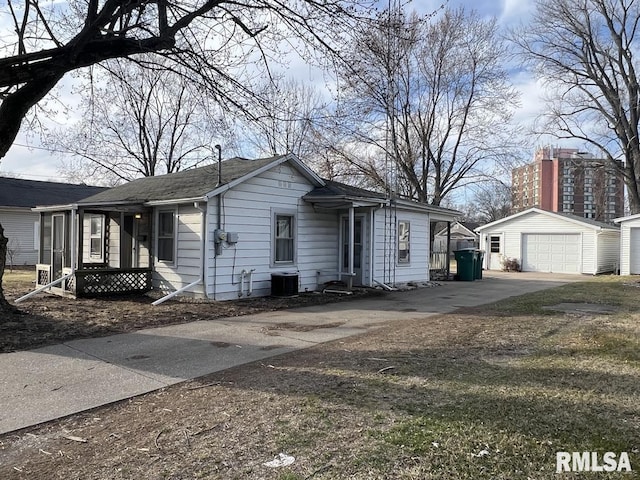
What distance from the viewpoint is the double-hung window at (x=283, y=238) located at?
500 inches

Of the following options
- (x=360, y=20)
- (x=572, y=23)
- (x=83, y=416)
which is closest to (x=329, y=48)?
(x=360, y=20)

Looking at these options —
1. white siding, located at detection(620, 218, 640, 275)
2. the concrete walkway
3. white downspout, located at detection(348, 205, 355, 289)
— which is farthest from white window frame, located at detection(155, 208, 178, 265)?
white siding, located at detection(620, 218, 640, 275)

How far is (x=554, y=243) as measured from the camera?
992 inches

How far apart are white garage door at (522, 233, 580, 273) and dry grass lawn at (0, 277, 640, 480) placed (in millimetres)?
20670

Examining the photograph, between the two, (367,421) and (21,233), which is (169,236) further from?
(21,233)

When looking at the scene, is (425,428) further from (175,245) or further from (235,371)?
(175,245)

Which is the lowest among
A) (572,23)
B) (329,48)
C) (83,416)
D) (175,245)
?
(83,416)

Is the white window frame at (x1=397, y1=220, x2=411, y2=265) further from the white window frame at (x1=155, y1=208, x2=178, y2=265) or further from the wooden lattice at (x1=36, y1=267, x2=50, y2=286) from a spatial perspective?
the wooden lattice at (x1=36, y1=267, x2=50, y2=286)

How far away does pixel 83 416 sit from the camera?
13.3ft

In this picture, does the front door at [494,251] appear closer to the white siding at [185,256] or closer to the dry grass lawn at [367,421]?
the white siding at [185,256]

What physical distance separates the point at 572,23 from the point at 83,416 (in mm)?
31910

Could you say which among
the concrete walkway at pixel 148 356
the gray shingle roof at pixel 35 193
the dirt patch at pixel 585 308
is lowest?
the concrete walkway at pixel 148 356

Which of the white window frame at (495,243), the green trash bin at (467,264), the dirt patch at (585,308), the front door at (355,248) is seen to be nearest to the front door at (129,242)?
the front door at (355,248)

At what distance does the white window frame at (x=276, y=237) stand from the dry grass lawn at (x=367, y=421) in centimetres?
642
